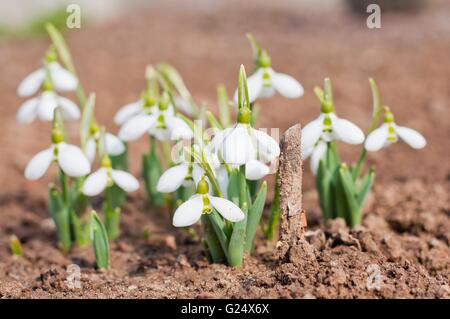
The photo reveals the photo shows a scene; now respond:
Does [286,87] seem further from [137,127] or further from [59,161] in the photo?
[59,161]

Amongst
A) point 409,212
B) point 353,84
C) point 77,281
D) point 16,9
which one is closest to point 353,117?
point 353,84

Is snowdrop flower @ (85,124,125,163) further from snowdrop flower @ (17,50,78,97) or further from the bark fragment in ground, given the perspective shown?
the bark fragment in ground

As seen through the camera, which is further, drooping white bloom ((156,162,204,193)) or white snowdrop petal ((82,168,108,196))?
white snowdrop petal ((82,168,108,196))

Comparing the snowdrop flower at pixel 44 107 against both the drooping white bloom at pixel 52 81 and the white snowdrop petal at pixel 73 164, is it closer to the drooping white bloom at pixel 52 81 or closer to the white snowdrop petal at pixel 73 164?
the drooping white bloom at pixel 52 81

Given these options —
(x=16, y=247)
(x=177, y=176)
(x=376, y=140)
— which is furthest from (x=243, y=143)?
(x=16, y=247)

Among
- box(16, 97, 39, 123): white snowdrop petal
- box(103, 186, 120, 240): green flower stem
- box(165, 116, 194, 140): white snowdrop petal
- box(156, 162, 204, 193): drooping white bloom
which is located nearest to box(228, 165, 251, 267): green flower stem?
box(156, 162, 204, 193): drooping white bloom

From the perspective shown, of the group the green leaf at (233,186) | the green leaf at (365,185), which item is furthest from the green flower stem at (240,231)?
the green leaf at (365,185)
